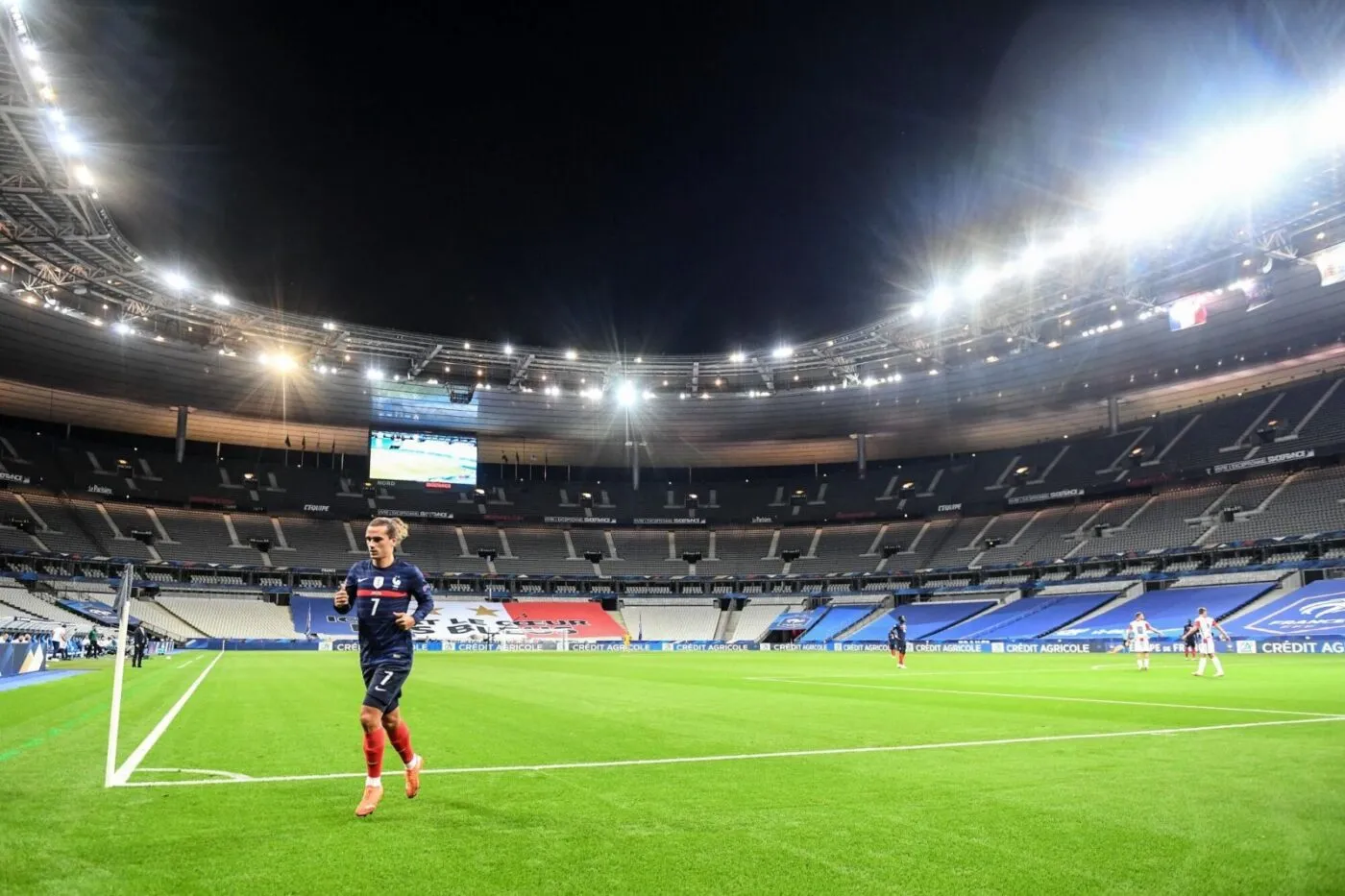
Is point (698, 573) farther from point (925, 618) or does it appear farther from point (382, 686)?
point (382, 686)

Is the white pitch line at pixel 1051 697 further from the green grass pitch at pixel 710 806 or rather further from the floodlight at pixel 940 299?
the floodlight at pixel 940 299

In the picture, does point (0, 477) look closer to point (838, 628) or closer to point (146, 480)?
point (146, 480)

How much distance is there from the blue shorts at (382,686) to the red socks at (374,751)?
193mm

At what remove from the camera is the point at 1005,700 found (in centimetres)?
1546

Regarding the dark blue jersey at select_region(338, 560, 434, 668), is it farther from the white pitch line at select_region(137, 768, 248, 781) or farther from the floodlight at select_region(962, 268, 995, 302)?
the floodlight at select_region(962, 268, 995, 302)

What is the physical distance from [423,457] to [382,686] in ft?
212

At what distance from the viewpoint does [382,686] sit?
6418 mm

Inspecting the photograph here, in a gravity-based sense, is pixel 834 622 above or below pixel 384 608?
below

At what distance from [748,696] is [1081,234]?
2894 cm

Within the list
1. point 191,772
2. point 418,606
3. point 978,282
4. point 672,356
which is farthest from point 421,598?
point 672,356

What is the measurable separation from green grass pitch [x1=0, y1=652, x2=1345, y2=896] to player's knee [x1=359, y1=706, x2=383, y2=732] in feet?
2.06

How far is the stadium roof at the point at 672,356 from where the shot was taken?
103 feet

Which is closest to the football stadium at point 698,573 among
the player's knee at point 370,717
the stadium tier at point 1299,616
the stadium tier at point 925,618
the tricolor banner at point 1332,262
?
the player's knee at point 370,717

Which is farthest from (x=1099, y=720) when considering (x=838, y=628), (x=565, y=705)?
(x=838, y=628)
